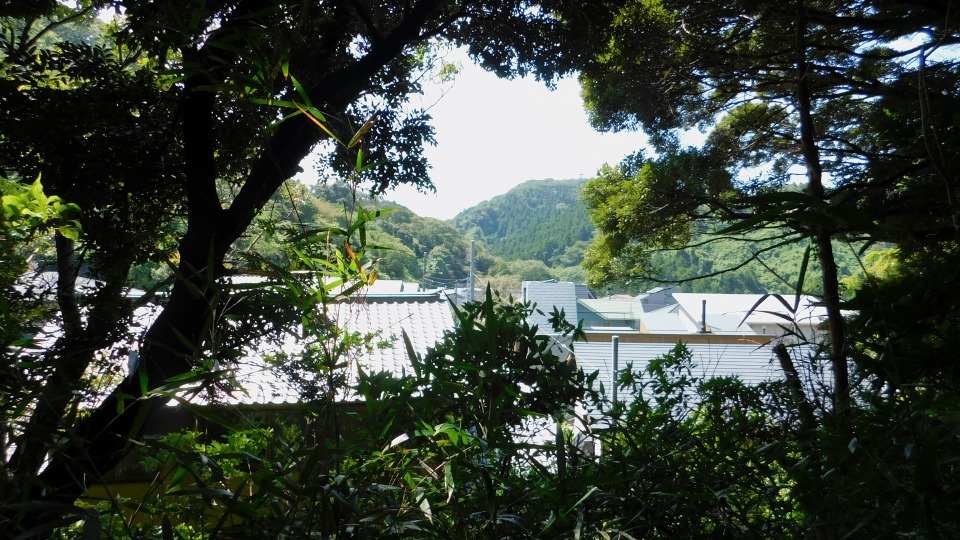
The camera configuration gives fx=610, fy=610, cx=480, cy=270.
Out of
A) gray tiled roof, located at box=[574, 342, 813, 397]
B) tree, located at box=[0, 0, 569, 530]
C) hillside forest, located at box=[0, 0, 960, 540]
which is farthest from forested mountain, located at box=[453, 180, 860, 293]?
tree, located at box=[0, 0, 569, 530]

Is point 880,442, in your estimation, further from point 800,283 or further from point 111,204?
point 111,204

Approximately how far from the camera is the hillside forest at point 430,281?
0.66 m

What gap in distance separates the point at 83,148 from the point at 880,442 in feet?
7.60

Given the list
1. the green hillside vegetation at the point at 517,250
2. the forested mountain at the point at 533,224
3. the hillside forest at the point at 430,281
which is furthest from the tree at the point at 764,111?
the forested mountain at the point at 533,224

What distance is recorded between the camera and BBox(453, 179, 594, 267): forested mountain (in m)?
7.62

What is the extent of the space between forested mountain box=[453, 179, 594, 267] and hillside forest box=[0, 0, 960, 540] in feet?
8.20

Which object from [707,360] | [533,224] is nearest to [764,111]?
[707,360]

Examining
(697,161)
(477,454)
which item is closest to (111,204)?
(477,454)

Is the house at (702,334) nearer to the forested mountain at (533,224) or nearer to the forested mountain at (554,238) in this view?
the forested mountain at (554,238)

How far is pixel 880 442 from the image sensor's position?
646mm

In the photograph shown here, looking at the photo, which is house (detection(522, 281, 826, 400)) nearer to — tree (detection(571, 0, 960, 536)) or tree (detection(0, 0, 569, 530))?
tree (detection(571, 0, 960, 536))

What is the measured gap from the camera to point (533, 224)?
348 inches

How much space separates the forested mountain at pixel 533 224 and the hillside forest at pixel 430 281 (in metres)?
2.50

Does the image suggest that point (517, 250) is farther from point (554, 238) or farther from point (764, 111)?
point (764, 111)
